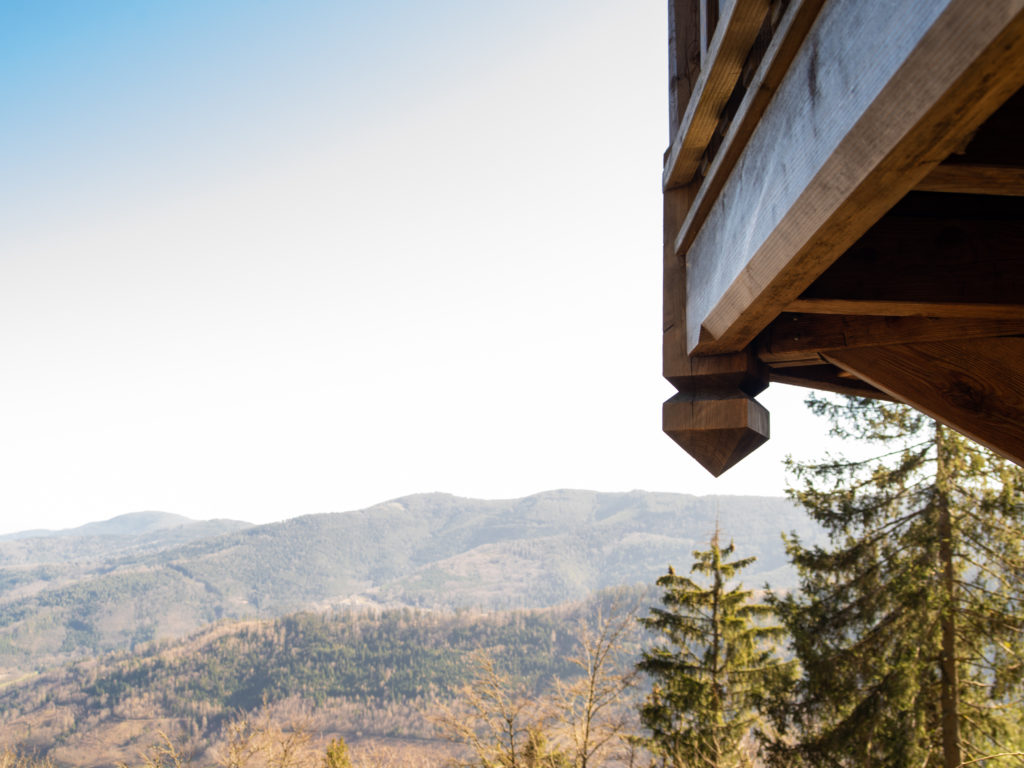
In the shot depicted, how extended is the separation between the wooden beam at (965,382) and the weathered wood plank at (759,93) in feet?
1.58

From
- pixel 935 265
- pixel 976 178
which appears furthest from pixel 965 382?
pixel 976 178

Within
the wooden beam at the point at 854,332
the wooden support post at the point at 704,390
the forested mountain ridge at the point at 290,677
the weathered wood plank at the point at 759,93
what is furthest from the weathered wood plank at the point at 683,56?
the forested mountain ridge at the point at 290,677

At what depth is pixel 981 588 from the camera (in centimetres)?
895

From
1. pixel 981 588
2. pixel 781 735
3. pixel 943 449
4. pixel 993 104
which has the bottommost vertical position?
pixel 781 735

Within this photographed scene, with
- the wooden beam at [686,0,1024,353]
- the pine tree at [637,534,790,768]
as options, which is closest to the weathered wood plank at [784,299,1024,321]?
the wooden beam at [686,0,1024,353]

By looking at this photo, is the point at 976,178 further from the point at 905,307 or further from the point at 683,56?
the point at 683,56

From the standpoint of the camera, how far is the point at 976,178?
30.0 inches

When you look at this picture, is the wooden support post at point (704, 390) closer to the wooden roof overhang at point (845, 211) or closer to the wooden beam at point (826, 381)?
the wooden roof overhang at point (845, 211)

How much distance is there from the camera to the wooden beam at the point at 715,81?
0.97 metres

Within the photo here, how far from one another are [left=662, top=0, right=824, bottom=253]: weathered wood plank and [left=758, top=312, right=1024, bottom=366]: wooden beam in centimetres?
31

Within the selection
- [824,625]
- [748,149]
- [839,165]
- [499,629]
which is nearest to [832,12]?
[839,165]

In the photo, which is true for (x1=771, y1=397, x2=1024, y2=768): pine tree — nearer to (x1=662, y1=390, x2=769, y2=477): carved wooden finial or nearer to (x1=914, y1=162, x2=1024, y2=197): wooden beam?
(x1=662, y1=390, x2=769, y2=477): carved wooden finial

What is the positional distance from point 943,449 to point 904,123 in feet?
33.3

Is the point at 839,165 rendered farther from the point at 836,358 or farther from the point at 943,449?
the point at 943,449
